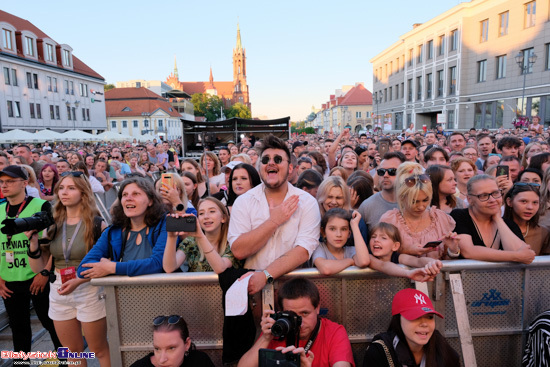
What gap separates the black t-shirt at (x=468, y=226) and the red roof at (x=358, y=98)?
272ft

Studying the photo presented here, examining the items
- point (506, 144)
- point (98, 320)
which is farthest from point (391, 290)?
point (506, 144)

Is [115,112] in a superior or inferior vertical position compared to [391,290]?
superior

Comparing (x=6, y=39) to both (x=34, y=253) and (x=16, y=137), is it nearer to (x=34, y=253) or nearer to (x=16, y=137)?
(x=16, y=137)

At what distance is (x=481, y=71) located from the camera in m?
32.9

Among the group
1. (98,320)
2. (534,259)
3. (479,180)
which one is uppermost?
(479,180)

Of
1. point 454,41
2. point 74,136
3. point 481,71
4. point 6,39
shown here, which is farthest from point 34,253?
point 6,39

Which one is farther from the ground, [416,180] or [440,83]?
[440,83]

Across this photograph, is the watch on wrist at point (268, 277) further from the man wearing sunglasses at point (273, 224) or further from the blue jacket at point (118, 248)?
the blue jacket at point (118, 248)

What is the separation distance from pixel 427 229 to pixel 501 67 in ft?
113

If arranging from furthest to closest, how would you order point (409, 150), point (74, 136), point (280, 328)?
point (74, 136)
point (409, 150)
point (280, 328)

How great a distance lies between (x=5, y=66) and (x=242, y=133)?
32.3 m

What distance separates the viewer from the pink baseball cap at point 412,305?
91.4 inches

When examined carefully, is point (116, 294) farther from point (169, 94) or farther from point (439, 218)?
point (169, 94)

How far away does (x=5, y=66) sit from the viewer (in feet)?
118
